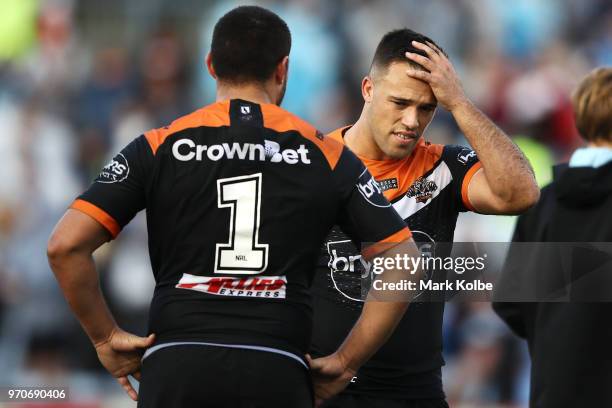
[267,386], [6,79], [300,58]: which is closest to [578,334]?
[267,386]

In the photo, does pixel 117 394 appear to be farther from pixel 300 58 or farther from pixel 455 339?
pixel 300 58

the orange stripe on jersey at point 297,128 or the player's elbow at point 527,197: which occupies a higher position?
the orange stripe on jersey at point 297,128

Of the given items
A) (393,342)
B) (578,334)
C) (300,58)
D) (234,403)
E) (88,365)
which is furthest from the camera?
(300,58)

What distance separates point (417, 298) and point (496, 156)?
26.8 inches

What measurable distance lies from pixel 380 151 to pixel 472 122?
17.7 inches

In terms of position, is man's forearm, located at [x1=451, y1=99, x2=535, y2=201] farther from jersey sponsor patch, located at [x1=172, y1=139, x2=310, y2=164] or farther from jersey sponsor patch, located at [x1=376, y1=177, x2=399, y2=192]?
jersey sponsor patch, located at [x1=172, y1=139, x2=310, y2=164]

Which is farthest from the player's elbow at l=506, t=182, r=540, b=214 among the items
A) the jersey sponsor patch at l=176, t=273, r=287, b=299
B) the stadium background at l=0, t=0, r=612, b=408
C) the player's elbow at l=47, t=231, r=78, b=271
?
the stadium background at l=0, t=0, r=612, b=408

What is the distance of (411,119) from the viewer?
182 inches

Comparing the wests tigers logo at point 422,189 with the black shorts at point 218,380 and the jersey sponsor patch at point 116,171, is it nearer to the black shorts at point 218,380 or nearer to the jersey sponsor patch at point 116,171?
the black shorts at point 218,380

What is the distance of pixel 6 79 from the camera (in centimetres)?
1162

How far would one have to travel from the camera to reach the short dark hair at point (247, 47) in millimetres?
3795

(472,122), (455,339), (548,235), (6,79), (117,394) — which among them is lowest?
(117,394)

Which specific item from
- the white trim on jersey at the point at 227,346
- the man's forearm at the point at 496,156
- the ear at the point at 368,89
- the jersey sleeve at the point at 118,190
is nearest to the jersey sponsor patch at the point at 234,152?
the jersey sleeve at the point at 118,190

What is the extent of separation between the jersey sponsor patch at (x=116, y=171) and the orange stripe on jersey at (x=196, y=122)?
11cm
